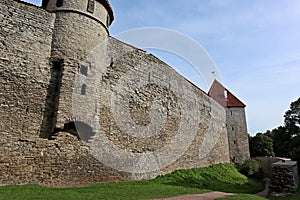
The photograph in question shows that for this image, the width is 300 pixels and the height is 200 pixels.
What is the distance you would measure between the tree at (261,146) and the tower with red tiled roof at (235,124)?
4.64m

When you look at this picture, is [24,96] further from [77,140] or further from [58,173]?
[58,173]

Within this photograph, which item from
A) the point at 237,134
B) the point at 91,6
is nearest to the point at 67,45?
the point at 91,6

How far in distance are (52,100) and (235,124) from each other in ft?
71.8

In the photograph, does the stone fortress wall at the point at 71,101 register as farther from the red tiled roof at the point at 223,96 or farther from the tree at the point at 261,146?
the tree at the point at 261,146

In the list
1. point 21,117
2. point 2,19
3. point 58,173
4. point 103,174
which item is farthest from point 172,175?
point 2,19

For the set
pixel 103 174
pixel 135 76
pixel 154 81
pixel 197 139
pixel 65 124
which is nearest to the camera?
pixel 65 124

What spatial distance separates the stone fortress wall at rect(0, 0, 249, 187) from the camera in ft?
22.9

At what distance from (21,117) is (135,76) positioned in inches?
228

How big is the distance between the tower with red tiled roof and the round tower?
1982 centimetres

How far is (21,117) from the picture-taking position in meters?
7.20

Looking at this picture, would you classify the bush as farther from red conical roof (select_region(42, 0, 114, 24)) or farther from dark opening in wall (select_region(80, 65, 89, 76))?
red conical roof (select_region(42, 0, 114, 24))

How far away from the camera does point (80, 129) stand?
8.15m

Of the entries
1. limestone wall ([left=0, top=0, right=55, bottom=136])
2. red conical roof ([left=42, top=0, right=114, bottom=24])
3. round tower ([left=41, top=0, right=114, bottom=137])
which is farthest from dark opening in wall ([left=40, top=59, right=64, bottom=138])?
red conical roof ([left=42, top=0, right=114, bottom=24])

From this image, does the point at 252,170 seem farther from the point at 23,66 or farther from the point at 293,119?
the point at 23,66
